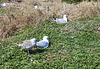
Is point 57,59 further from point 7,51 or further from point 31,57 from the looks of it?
point 7,51

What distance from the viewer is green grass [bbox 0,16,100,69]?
4.04 meters

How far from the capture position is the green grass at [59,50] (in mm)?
4043

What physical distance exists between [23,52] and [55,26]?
2.36 m

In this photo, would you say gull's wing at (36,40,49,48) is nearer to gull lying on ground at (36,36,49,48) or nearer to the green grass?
gull lying on ground at (36,36,49,48)

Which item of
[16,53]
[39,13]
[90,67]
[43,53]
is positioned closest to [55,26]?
[39,13]

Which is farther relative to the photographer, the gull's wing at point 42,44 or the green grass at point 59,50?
the gull's wing at point 42,44

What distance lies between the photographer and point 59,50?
479 centimetres

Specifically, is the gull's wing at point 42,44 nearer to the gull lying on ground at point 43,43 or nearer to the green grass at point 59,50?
the gull lying on ground at point 43,43

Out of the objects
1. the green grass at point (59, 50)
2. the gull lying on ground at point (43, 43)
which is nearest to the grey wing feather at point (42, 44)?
the gull lying on ground at point (43, 43)

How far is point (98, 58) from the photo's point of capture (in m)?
4.30

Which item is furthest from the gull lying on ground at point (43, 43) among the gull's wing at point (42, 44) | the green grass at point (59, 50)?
the green grass at point (59, 50)

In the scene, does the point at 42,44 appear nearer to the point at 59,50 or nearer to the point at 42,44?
the point at 42,44

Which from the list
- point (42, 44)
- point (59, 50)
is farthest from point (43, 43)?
point (59, 50)

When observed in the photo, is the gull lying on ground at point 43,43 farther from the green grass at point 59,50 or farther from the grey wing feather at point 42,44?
the green grass at point 59,50
